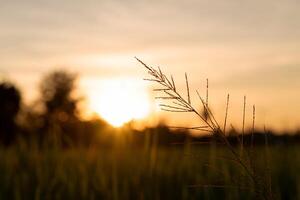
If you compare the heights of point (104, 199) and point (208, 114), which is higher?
point (208, 114)

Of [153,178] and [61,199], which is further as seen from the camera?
[153,178]

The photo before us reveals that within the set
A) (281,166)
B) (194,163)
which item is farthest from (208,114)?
(281,166)

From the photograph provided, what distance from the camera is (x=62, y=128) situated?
94.8ft

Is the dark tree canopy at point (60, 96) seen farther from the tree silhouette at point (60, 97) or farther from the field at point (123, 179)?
the field at point (123, 179)

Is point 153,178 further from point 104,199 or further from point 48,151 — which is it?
point 48,151

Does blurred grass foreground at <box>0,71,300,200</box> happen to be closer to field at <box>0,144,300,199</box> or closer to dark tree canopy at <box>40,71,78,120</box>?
field at <box>0,144,300,199</box>

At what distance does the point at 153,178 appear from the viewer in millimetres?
4426

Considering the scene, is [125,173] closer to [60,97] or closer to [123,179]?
[123,179]

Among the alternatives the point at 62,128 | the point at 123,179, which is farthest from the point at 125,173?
the point at 62,128

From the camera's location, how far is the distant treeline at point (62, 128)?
523 cm

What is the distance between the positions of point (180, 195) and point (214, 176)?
1.55ft

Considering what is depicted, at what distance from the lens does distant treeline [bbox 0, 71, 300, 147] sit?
5.23 metres

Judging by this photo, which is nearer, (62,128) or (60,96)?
(62,128)

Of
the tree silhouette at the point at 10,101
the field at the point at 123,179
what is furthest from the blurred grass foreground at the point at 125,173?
the tree silhouette at the point at 10,101
